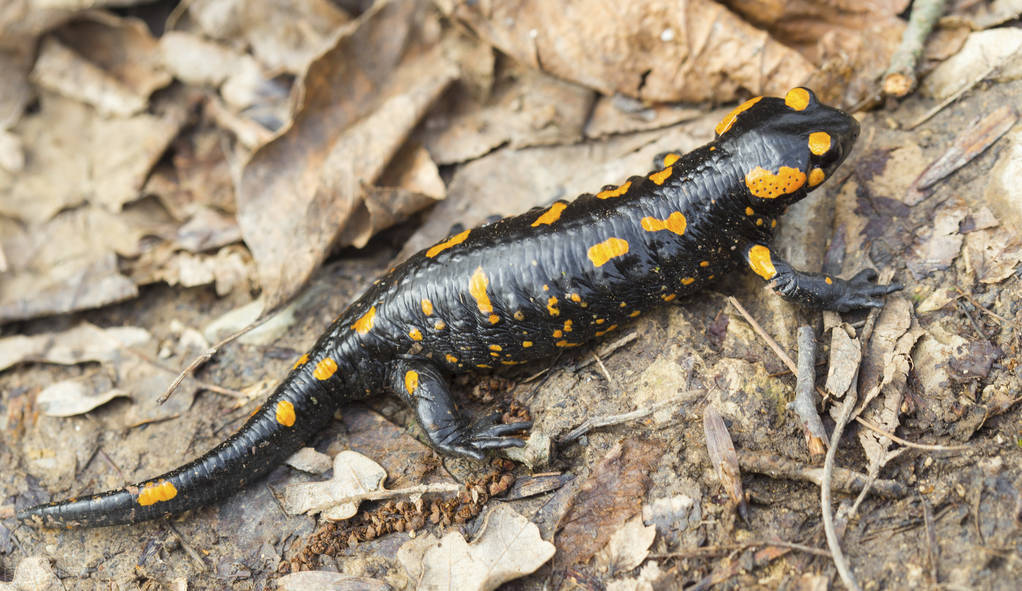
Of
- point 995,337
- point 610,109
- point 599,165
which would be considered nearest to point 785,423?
point 995,337

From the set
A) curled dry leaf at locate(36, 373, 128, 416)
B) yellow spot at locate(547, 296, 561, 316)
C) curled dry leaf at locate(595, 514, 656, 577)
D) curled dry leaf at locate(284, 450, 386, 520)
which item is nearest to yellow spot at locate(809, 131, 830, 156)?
yellow spot at locate(547, 296, 561, 316)

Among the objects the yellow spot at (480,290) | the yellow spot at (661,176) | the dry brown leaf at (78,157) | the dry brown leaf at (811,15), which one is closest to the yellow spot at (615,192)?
the yellow spot at (661,176)

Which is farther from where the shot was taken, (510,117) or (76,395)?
(510,117)

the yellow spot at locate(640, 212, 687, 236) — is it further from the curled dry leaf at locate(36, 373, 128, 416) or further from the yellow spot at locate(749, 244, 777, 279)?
the curled dry leaf at locate(36, 373, 128, 416)

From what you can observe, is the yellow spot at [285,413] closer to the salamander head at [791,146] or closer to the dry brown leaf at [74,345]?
the dry brown leaf at [74,345]

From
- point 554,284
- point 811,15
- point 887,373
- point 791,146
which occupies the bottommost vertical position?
point 887,373

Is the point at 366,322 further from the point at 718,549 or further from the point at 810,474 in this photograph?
the point at 810,474

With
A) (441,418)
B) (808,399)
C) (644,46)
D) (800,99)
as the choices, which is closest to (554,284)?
(441,418)
